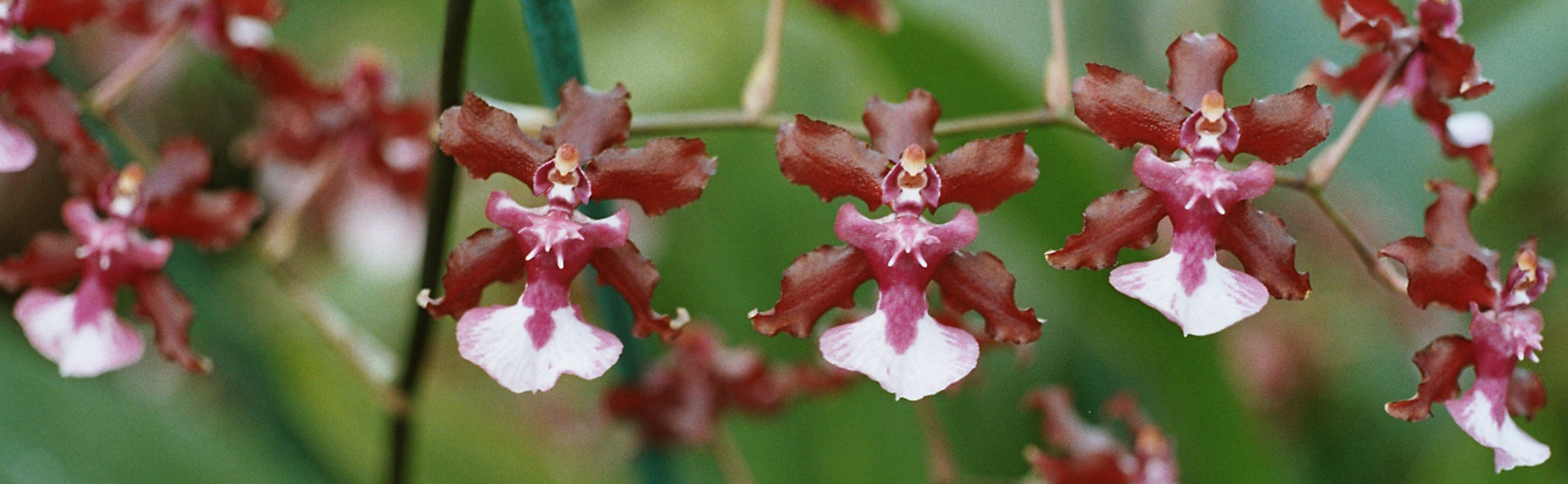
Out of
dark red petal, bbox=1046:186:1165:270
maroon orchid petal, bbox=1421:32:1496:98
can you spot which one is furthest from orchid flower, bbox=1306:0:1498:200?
dark red petal, bbox=1046:186:1165:270

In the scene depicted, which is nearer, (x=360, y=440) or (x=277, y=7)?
(x=277, y=7)

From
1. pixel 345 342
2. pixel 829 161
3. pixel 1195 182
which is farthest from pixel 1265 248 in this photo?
pixel 345 342

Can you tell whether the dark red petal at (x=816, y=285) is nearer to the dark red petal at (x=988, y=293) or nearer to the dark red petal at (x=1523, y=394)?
the dark red petal at (x=988, y=293)

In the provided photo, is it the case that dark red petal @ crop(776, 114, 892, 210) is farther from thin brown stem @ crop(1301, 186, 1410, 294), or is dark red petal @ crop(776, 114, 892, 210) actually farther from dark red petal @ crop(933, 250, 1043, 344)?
thin brown stem @ crop(1301, 186, 1410, 294)

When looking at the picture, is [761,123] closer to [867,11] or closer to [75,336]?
[867,11]

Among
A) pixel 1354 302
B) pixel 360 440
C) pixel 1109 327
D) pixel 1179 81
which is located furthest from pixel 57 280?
pixel 1354 302

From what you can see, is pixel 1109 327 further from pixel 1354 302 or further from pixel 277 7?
pixel 277 7
